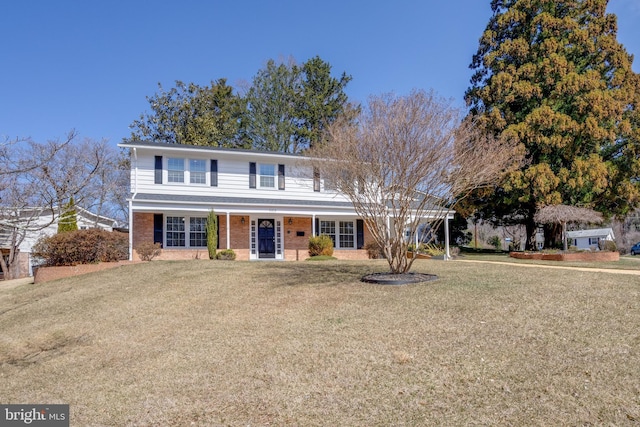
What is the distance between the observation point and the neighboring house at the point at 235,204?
19156mm

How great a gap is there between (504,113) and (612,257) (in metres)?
8.97

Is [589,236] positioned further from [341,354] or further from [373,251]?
[341,354]

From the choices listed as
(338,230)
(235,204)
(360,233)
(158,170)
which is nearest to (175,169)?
(158,170)

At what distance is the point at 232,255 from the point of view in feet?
62.2

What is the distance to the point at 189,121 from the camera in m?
33.7

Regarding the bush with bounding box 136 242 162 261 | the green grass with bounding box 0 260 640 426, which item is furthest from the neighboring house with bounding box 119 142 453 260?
the green grass with bounding box 0 260 640 426

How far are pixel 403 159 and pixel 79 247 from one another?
12.4 meters

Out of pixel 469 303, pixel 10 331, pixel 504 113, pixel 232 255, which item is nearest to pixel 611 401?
pixel 469 303

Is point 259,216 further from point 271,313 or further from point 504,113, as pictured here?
point 504,113

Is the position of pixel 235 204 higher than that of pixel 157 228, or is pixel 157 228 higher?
pixel 235 204

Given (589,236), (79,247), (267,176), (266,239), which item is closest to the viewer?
(79,247)

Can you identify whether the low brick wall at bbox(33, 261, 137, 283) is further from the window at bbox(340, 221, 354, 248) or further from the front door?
the window at bbox(340, 221, 354, 248)

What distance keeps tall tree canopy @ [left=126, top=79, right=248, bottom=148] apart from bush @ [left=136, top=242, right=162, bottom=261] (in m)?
15.4

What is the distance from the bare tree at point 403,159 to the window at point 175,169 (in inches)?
399
